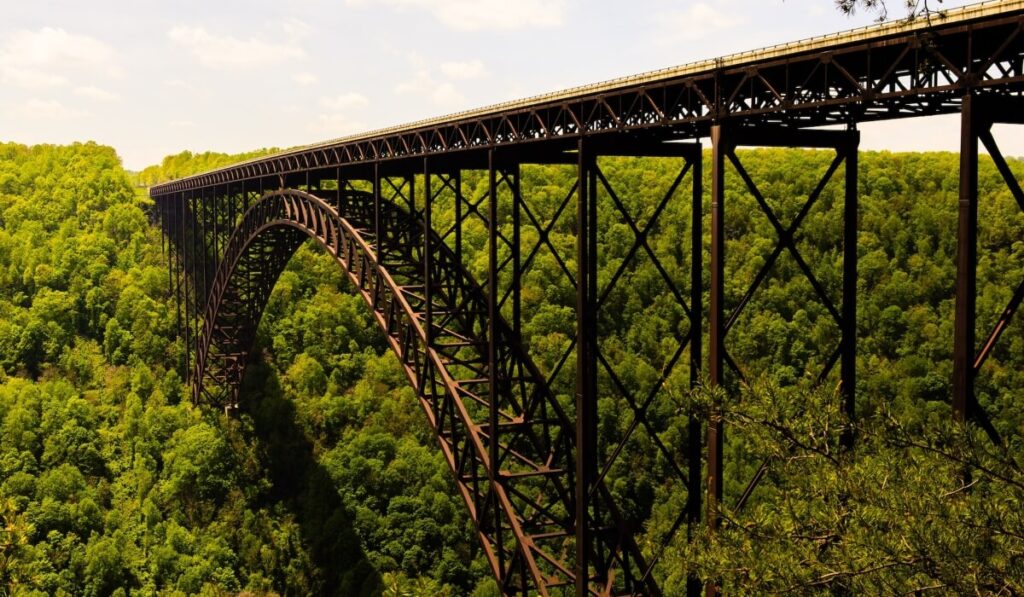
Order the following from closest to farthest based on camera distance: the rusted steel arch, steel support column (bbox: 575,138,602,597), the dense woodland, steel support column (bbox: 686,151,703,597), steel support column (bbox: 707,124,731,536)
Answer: steel support column (bbox: 707,124,731,536), steel support column (bbox: 686,151,703,597), steel support column (bbox: 575,138,602,597), the rusted steel arch, the dense woodland

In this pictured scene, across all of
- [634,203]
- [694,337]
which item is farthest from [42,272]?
[694,337]

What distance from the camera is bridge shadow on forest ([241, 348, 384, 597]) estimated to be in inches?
1527

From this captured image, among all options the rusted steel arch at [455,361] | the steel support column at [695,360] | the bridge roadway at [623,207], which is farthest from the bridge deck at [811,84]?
the rusted steel arch at [455,361]

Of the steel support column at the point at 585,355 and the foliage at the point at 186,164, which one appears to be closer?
the steel support column at the point at 585,355

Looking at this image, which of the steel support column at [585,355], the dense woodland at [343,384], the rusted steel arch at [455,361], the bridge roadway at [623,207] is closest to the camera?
the bridge roadway at [623,207]

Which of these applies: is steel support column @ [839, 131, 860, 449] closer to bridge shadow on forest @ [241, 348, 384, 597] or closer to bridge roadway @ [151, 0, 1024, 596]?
bridge roadway @ [151, 0, 1024, 596]

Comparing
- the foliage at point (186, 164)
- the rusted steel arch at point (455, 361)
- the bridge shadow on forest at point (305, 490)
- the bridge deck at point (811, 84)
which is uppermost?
the foliage at point (186, 164)

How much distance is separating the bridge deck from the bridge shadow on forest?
90.7 feet

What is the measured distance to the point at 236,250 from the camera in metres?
37.3

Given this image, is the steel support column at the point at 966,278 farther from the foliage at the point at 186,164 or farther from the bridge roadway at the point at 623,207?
the foliage at the point at 186,164

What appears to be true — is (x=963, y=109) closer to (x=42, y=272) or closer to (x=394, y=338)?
(x=394, y=338)

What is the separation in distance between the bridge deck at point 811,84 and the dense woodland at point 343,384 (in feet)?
50.2

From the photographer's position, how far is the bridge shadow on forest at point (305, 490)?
38.8 meters

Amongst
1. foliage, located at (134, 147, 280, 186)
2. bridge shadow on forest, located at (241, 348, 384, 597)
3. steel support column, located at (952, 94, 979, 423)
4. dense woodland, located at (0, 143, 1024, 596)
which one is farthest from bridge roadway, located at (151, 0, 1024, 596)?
foliage, located at (134, 147, 280, 186)
